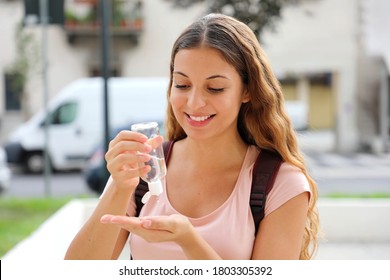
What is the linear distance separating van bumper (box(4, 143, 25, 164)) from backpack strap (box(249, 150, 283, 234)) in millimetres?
8274

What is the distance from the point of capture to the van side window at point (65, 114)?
28.2 feet

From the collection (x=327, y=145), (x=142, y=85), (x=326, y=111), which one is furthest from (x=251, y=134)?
(x=326, y=111)

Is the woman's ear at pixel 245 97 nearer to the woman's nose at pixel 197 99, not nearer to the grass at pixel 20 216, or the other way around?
the woman's nose at pixel 197 99

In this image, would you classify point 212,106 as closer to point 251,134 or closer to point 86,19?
point 251,134

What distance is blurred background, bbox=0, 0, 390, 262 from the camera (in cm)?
806

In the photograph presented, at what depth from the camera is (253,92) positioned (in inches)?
47.7

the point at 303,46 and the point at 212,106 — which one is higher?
the point at 212,106

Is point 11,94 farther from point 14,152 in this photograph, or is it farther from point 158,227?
point 158,227

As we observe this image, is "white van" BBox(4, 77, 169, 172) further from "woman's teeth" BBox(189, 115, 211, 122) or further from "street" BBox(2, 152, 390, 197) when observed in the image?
"woman's teeth" BBox(189, 115, 211, 122)

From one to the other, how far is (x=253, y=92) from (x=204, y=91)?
12 cm

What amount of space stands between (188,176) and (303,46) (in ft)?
30.4

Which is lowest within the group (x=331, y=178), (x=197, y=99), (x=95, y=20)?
(x=331, y=178)

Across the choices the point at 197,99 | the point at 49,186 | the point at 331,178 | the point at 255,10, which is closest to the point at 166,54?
the point at 49,186
